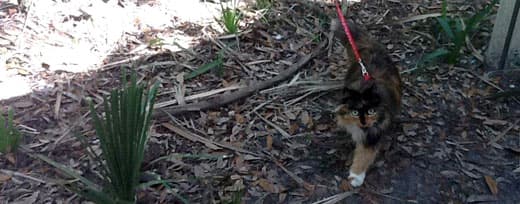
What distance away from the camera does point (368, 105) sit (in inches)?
112

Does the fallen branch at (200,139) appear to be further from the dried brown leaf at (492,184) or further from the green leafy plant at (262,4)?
the green leafy plant at (262,4)

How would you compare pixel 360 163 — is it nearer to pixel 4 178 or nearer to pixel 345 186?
pixel 345 186

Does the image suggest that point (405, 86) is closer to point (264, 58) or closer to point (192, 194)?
point (264, 58)

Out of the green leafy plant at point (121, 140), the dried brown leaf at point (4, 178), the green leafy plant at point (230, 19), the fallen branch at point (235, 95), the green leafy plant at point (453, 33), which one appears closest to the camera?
the green leafy plant at point (121, 140)

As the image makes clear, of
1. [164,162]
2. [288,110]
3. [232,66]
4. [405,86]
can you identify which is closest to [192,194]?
[164,162]

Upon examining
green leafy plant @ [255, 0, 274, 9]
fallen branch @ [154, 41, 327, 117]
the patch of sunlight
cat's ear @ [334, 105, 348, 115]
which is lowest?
fallen branch @ [154, 41, 327, 117]

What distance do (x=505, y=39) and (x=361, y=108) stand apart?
1642mm

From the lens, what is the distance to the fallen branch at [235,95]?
3561 millimetres

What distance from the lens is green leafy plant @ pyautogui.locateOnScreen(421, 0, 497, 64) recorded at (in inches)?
159

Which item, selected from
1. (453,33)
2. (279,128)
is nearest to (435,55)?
(453,33)

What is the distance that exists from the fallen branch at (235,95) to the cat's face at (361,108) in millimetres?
935

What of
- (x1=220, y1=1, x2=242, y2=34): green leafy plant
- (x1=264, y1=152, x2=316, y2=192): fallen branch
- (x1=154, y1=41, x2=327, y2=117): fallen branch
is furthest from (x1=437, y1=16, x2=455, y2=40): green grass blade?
(x1=264, y1=152, x2=316, y2=192): fallen branch

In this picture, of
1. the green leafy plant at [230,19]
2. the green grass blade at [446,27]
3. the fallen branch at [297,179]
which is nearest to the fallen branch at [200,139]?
the fallen branch at [297,179]

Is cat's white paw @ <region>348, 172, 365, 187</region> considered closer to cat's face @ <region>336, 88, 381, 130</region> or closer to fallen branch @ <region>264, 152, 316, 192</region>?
fallen branch @ <region>264, 152, 316, 192</region>
